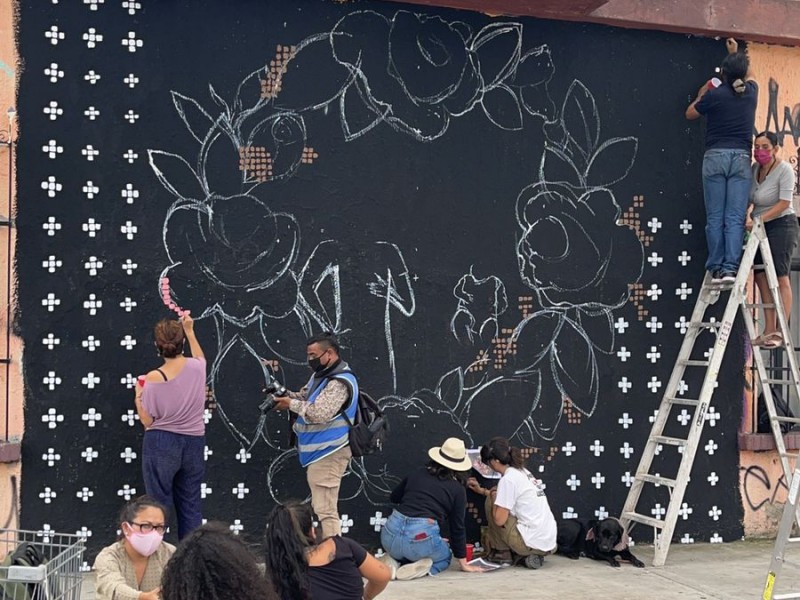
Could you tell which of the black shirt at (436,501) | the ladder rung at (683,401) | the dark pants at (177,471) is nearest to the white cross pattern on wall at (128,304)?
the dark pants at (177,471)

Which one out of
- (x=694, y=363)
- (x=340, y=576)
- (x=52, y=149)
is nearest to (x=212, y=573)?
(x=340, y=576)

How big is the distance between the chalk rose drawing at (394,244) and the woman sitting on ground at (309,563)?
109 inches

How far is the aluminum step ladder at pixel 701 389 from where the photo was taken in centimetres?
802

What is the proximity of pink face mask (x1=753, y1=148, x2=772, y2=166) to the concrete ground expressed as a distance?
3.04 m

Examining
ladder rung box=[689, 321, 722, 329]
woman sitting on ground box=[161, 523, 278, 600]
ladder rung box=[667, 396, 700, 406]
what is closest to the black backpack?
ladder rung box=[667, 396, 700, 406]

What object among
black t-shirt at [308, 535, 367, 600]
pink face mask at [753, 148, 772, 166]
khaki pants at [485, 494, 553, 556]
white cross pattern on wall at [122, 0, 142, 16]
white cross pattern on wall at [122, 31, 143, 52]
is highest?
white cross pattern on wall at [122, 0, 142, 16]

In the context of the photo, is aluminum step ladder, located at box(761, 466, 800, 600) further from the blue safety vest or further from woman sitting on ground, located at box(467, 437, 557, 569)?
the blue safety vest

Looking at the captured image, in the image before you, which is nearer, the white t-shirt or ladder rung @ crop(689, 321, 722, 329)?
the white t-shirt

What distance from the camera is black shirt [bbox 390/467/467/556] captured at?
7.49 m

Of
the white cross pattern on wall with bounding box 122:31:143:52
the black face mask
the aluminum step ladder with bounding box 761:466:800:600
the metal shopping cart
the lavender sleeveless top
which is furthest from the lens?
the white cross pattern on wall with bounding box 122:31:143:52

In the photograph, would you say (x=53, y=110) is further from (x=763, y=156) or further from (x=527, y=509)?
(x=763, y=156)

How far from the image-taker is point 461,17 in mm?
8180

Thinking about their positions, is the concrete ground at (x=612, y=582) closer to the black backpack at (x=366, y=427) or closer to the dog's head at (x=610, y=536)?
the dog's head at (x=610, y=536)

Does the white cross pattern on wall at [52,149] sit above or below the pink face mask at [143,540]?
above
